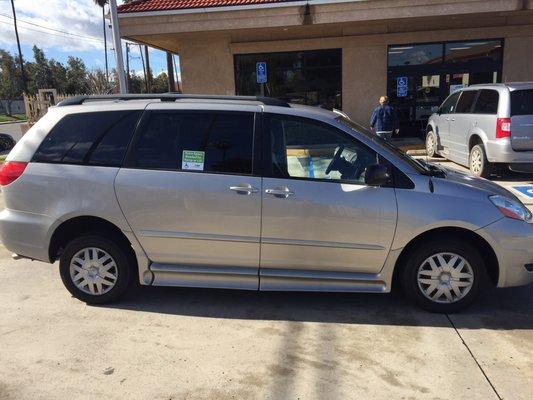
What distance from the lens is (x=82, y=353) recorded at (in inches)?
142

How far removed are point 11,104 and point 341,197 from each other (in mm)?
79219

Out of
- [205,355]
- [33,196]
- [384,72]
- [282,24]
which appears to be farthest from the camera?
[384,72]

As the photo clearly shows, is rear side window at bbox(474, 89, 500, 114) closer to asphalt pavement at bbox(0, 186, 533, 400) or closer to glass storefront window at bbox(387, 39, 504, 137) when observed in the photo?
asphalt pavement at bbox(0, 186, 533, 400)

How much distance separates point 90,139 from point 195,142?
0.97m

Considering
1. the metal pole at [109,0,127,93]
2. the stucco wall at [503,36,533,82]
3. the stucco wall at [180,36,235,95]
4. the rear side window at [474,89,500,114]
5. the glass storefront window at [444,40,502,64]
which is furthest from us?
the stucco wall at [180,36,235,95]

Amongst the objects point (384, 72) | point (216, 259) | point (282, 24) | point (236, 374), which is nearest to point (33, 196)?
point (216, 259)

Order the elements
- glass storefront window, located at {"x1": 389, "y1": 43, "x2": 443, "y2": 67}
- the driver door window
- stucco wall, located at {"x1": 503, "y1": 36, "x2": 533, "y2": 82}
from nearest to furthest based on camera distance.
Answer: the driver door window < stucco wall, located at {"x1": 503, "y1": 36, "x2": 533, "y2": 82} < glass storefront window, located at {"x1": 389, "y1": 43, "x2": 443, "y2": 67}

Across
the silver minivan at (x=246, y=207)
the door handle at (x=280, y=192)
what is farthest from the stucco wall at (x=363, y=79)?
the door handle at (x=280, y=192)

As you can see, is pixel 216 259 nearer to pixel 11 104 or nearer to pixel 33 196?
pixel 33 196

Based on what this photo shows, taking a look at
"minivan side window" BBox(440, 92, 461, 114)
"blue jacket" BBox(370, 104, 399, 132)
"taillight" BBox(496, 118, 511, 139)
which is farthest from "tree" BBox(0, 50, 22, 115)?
"taillight" BBox(496, 118, 511, 139)

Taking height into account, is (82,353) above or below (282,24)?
below

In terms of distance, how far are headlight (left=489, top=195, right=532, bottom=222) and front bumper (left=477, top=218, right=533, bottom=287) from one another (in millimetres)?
54

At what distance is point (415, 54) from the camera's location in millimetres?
15352

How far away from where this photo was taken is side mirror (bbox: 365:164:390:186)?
3.90 m
